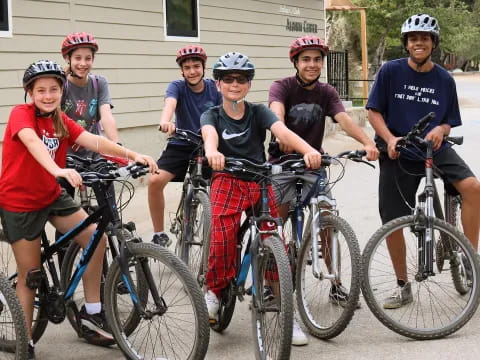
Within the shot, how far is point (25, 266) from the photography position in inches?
184

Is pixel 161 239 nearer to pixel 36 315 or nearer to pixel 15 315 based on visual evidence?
pixel 36 315

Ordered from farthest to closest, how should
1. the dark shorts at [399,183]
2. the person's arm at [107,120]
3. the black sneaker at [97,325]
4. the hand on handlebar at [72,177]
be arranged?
the person's arm at [107,120], the dark shorts at [399,183], the black sneaker at [97,325], the hand on handlebar at [72,177]

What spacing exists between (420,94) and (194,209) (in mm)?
1912

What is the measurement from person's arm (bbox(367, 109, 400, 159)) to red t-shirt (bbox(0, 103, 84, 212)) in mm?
2231

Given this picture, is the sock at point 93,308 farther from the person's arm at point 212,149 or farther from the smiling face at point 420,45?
the smiling face at point 420,45

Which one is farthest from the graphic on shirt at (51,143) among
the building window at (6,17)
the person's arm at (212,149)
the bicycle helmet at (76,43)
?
the building window at (6,17)

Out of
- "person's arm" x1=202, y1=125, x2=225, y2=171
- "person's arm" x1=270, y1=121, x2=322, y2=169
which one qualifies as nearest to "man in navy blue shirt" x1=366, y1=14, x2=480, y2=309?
"person's arm" x1=270, y1=121, x2=322, y2=169

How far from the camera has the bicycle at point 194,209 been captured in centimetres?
620

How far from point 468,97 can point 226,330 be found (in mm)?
32053

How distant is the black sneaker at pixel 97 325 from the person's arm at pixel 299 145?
1504 mm

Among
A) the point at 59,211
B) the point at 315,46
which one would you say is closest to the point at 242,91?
the point at 315,46

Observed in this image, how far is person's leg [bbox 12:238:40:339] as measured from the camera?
4.66 m

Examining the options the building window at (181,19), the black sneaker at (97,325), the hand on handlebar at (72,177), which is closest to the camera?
the hand on handlebar at (72,177)

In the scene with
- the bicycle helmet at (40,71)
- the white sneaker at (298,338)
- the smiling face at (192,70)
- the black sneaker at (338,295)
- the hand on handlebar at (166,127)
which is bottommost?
the white sneaker at (298,338)
